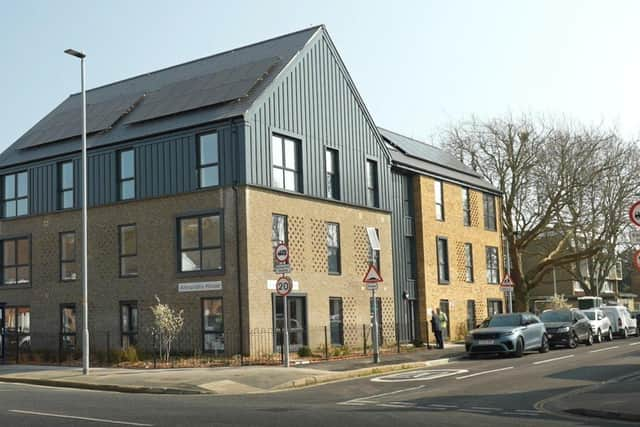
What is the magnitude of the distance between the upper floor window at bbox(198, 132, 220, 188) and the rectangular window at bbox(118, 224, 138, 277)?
3.51 metres

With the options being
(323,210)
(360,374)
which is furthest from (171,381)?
(323,210)

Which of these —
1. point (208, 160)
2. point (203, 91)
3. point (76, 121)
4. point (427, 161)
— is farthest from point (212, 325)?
point (427, 161)

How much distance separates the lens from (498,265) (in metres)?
45.1

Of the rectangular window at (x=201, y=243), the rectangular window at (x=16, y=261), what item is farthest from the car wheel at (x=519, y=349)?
the rectangular window at (x=16, y=261)

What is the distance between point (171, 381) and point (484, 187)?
1117 inches

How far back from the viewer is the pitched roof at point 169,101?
96.4ft

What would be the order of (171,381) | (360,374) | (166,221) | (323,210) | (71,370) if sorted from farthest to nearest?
(323,210) < (166,221) < (71,370) < (360,374) < (171,381)

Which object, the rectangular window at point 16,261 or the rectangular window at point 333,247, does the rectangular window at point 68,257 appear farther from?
the rectangular window at point 333,247

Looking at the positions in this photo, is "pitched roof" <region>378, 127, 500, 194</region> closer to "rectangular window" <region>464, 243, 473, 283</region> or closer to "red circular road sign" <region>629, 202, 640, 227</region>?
"rectangular window" <region>464, 243, 473, 283</region>

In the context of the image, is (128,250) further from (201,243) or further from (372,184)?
(372,184)

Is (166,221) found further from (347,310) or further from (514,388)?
(514,388)

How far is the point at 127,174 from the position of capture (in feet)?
100

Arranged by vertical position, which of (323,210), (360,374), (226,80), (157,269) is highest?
(226,80)

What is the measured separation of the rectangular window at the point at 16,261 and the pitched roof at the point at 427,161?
16.0 meters
